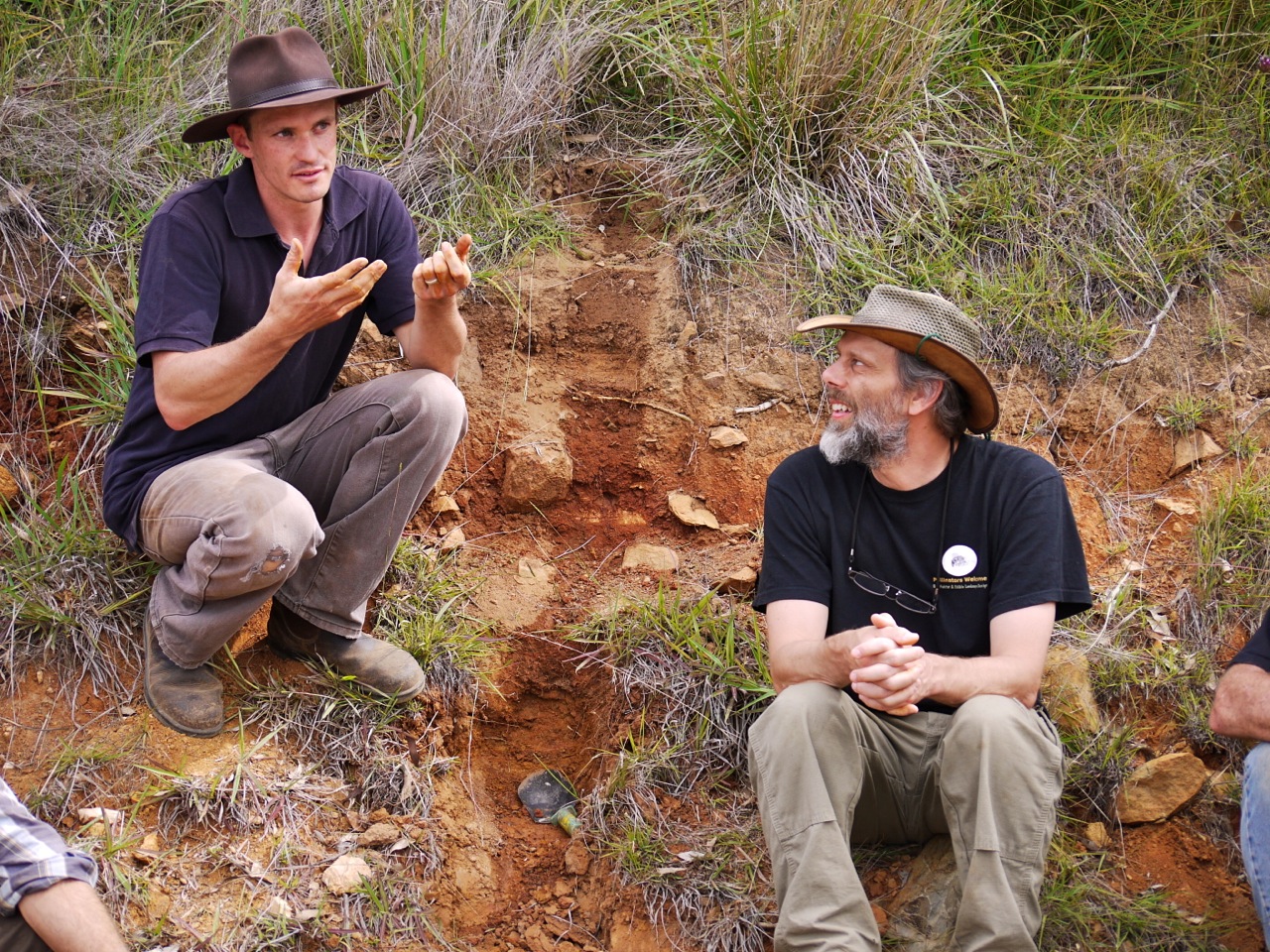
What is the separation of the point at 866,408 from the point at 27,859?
7.23 ft

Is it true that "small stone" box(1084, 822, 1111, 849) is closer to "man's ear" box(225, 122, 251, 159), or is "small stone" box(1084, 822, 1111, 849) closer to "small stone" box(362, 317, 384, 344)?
"small stone" box(362, 317, 384, 344)

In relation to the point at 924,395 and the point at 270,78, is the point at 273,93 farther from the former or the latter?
the point at 924,395

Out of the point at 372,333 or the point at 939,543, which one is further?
the point at 372,333

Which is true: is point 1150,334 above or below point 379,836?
above

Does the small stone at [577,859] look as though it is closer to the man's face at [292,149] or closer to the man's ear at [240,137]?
the man's face at [292,149]

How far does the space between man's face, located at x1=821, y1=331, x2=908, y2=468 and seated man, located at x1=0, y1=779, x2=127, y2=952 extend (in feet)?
6.61

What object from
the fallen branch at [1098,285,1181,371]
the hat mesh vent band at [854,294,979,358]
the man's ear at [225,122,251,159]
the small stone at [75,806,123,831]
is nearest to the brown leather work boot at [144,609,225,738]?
the small stone at [75,806,123,831]

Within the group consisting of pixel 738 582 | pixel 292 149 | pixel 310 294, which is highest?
pixel 292 149

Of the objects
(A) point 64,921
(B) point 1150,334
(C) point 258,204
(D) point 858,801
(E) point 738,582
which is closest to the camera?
(A) point 64,921

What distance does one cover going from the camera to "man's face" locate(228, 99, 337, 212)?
3.43 m

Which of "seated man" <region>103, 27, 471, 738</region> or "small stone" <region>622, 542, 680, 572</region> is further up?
"seated man" <region>103, 27, 471, 738</region>

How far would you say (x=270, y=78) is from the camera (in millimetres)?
3389

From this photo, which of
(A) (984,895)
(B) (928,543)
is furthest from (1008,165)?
(A) (984,895)

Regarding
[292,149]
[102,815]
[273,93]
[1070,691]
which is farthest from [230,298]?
[1070,691]
